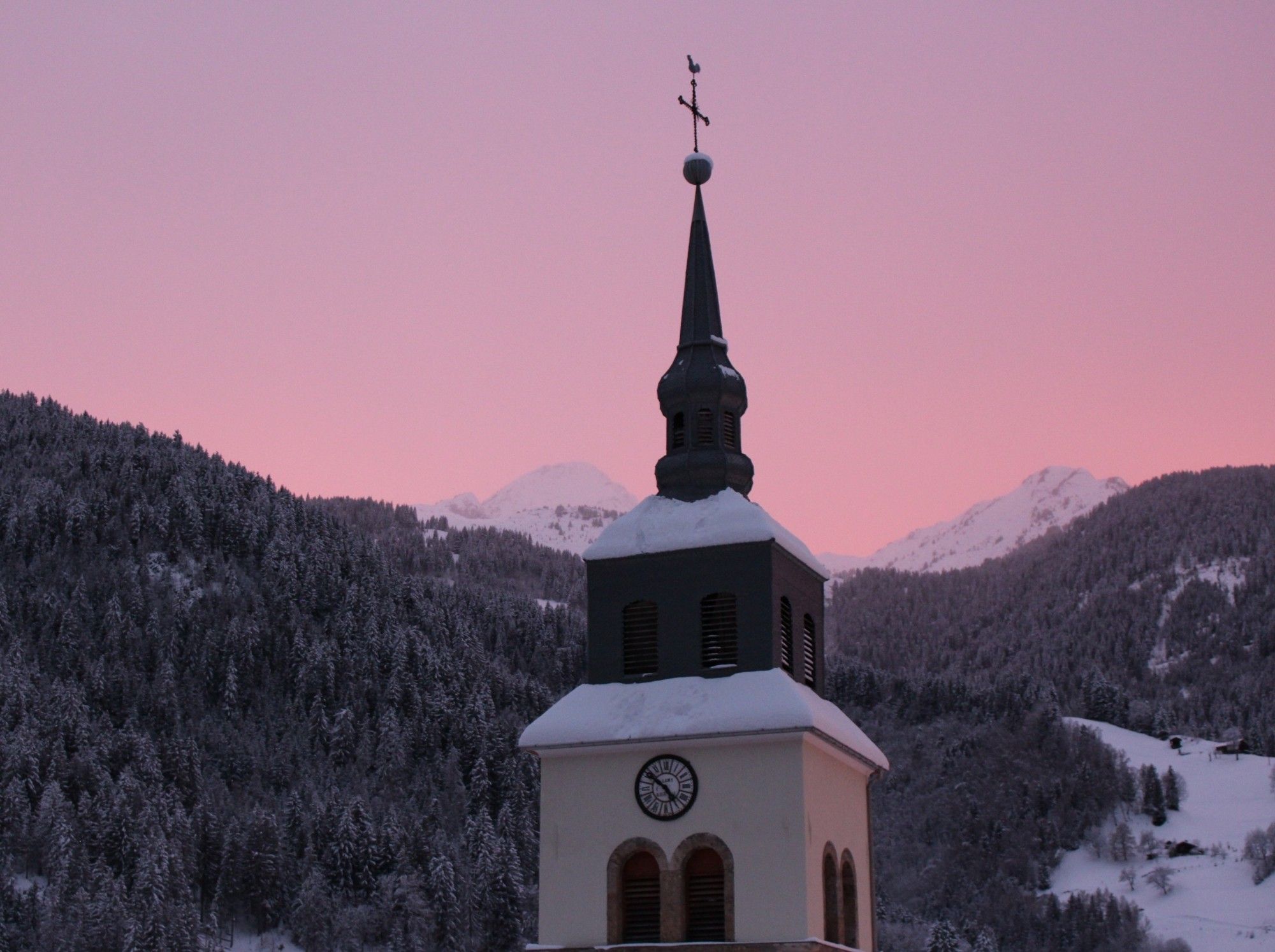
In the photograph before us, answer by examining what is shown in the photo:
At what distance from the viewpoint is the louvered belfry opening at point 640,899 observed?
128 feet

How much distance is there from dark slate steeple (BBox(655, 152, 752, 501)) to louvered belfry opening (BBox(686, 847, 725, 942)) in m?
8.61

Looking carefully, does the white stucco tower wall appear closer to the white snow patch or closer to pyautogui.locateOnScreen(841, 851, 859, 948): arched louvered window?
pyautogui.locateOnScreen(841, 851, 859, 948): arched louvered window

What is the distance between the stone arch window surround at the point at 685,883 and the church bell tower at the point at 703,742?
0.04 metres

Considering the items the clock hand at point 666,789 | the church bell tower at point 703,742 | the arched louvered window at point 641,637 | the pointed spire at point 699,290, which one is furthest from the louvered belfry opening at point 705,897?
the pointed spire at point 699,290

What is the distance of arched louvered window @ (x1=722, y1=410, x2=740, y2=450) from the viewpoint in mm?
43719

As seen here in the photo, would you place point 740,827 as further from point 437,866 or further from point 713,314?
point 437,866

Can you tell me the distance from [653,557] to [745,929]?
28.7 ft

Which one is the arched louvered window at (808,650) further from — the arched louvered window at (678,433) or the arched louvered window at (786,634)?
the arched louvered window at (678,433)

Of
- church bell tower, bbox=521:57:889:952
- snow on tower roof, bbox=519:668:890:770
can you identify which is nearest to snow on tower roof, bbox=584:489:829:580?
church bell tower, bbox=521:57:889:952

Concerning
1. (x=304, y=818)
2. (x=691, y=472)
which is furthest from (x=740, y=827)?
(x=304, y=818)

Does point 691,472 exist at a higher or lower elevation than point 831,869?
higher

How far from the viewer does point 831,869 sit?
40.3m

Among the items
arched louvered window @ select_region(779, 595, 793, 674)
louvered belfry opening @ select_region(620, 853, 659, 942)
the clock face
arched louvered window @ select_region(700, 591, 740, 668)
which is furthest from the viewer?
arched louvered window @ select_region(779, 595, 793, 674)

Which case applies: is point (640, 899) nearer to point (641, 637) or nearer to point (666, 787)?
point (666, 787)
